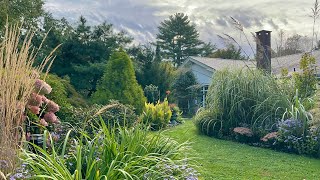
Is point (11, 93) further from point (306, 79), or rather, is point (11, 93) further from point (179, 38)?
point (179, 38)

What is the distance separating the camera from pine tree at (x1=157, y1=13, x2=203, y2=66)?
35969 mm

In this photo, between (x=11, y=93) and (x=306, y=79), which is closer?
(x=11, y=93)

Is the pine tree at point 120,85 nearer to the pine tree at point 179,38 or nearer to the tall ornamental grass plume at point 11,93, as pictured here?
the tall ornamental grass plume at point 11,93

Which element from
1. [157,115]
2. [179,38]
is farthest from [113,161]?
[179,38]

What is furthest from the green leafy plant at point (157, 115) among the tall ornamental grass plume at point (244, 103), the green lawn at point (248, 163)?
the green lawn at point (248, 163)

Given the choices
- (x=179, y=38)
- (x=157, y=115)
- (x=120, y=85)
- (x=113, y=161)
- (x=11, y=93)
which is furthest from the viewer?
(x=179, y=38)

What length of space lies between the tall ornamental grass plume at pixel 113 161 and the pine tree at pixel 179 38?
3167 centimetres

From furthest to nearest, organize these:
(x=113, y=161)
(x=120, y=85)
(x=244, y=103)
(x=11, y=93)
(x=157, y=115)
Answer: (x=120, y=85) < (x=157, y=115) < (x=244, y=103) < (x=113, y=161) < (x=11, y=93)

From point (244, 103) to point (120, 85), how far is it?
4.53m

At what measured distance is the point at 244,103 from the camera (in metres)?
9.21

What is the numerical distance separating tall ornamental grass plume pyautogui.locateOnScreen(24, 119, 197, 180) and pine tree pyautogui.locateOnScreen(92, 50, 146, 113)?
775 cm

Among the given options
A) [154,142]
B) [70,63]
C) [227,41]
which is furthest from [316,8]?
[70,63]

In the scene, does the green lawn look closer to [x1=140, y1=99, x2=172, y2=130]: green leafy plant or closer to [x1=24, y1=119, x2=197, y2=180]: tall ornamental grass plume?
[x1=24, y1=119, x2=197, y2=180]: tall ornamental grass plume

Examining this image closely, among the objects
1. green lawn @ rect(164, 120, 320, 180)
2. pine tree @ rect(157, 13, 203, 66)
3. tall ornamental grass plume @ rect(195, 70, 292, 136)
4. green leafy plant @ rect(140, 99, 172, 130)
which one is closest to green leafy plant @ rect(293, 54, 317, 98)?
tall ornamental grass plume @ rect(195, 70, 292, 136)
